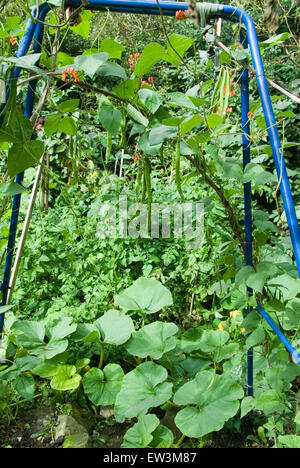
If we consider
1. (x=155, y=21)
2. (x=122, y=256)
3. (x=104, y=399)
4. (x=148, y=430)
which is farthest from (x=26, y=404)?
(x=155, y=21)

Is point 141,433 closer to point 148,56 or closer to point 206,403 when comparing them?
point 206,403

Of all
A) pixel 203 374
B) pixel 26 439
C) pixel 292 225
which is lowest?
pixel 26 439

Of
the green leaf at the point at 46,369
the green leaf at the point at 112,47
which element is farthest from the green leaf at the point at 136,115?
the green leaf at the point at 46,369

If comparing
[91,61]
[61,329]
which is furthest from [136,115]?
[61,329]

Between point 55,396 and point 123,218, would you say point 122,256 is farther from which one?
point 55,396

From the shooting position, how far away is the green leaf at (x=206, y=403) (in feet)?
3.88

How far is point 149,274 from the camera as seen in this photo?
215 centimetres

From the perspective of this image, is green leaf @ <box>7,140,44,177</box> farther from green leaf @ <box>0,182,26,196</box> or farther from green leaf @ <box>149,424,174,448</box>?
green leaf @ <box>149,424,174,448</box>

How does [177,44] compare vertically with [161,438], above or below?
above

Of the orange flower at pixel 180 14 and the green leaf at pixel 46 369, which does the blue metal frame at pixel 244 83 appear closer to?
the orange flower at pixel 180 14

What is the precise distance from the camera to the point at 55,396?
159 cm

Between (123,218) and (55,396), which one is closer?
(55,396)

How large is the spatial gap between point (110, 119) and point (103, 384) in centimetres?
98
